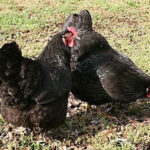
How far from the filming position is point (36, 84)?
4824 mm

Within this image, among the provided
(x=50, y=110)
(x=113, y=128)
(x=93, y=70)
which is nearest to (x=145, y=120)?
(x=113, y=128)

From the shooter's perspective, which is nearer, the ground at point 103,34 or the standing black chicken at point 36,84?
the standing black chicken at point 36,84

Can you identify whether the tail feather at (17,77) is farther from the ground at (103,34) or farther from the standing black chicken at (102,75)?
the standing black chicken at (102,75)

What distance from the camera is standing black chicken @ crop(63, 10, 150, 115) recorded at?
19.1ft

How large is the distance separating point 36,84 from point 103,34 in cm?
634

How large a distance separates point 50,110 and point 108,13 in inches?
334

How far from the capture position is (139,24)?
12000 millimetres

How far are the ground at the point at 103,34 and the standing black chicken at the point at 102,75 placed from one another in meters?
0.47

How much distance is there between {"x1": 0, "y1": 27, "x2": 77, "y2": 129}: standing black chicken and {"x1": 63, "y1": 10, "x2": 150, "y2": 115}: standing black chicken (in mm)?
765

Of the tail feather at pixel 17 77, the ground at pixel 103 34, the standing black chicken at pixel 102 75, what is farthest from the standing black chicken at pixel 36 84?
the standing black chicken at pixel 102 75

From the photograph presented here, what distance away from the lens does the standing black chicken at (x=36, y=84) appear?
466 cm

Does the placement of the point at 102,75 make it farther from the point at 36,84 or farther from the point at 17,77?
the point at 17,77

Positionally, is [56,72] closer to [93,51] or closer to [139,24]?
[93,51]

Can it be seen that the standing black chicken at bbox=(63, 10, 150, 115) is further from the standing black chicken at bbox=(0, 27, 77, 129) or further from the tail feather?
the tail feather
